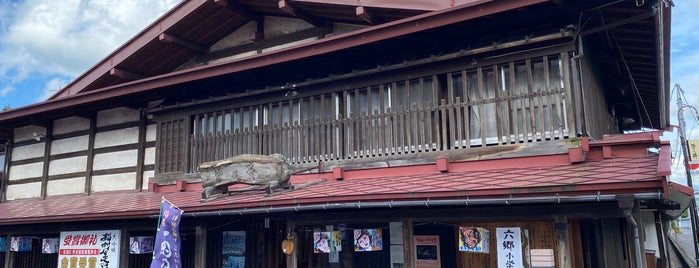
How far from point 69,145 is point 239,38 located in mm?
5389

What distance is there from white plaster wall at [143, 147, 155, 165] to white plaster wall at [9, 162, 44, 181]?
3799 mm

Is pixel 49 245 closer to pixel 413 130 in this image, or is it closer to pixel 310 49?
pixel 310 49

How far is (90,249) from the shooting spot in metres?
10.6

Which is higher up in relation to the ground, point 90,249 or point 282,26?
point 282,26

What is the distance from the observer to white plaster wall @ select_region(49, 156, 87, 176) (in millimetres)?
12820

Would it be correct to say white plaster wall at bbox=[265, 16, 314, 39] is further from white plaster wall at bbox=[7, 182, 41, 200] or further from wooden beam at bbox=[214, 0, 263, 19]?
white plaster wall at bbox=[7, 182, 41, 200]

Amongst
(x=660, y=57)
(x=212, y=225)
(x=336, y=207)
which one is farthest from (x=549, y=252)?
(x=212, y=225)

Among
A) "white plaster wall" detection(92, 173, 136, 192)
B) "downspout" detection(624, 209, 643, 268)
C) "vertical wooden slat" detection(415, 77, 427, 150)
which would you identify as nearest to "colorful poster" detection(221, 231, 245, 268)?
"white plaster wall" detection(92, 173, 136, 192)

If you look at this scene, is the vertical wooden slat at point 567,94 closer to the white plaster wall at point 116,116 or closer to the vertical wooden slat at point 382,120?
the vertical wooden slat at point 382,120

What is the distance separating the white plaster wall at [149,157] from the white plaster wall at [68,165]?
6.58 feet

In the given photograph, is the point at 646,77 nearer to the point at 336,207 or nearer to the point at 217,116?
the point at 336,207

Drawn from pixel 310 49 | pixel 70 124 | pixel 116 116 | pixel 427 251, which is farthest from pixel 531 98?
pixel 70 124

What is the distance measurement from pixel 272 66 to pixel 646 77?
26.8ft

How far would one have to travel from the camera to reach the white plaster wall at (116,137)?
1216 cm
